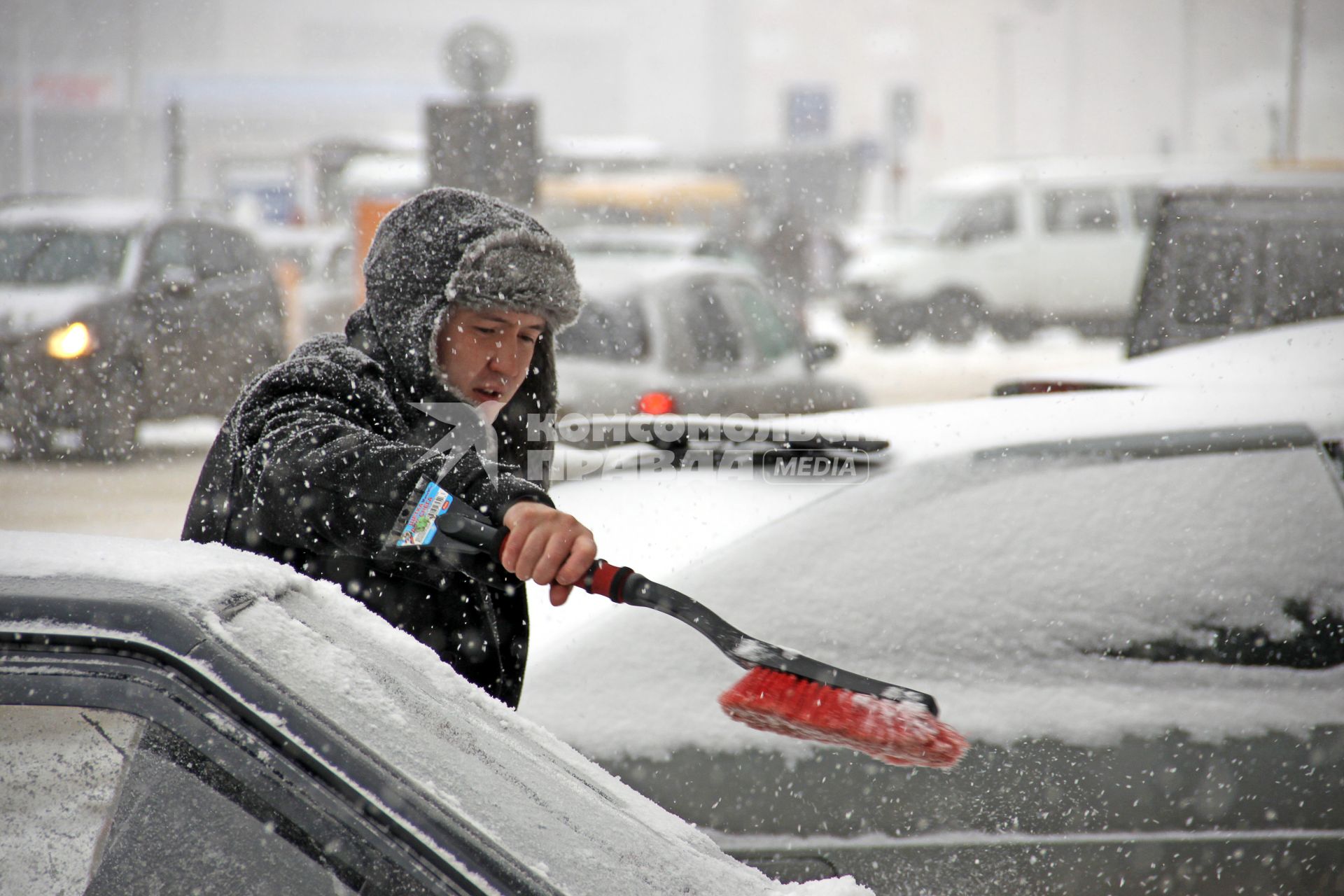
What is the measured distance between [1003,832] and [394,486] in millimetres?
1183

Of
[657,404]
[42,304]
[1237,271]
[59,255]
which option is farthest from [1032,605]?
[59,255]

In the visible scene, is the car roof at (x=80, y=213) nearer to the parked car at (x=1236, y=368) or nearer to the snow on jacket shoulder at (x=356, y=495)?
the parked car at (x=1236, y=368)

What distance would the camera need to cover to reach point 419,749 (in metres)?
1.05

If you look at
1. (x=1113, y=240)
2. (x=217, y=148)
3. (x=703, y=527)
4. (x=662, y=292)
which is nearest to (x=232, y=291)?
(x=662, y=292)

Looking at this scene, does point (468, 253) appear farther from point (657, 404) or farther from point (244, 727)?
point (657, 404)

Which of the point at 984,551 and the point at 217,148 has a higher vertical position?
the point at 217,148

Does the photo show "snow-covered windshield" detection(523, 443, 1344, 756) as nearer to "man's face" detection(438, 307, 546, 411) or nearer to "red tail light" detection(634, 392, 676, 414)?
"man's face" detection(438, 307, 546, 411)

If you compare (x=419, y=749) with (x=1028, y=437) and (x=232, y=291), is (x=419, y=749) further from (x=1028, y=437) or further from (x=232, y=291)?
(x=232, y=291)

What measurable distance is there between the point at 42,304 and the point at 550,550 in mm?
7775

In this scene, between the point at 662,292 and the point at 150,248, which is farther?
the point at 150,248

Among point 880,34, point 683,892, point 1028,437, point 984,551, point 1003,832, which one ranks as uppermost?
point 880,34

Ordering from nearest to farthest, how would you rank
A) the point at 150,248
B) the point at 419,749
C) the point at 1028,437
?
the point at 419,749, the point at 1028,437, the point at 150,248

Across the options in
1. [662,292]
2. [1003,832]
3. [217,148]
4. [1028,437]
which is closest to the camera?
[1003,832]

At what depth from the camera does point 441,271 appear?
147cm
